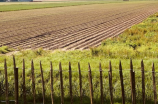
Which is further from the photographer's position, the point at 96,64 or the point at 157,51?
the point at 157,51

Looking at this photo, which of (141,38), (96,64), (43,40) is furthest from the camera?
(43,40)

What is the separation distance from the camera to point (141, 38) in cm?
1750

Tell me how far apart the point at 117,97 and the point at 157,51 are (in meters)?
5.64

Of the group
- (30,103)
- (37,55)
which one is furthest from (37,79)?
(37,55)

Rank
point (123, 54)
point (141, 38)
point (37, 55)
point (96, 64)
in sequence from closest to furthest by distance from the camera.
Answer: point (96, 64)
point (123, 54)
point (37, 55)
point (141, 38)

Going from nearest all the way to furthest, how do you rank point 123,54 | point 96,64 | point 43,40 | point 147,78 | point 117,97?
point 117,97
point 147,78
point 96,64
point 123,54
point 43,40

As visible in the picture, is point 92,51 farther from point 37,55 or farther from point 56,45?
point 56,45

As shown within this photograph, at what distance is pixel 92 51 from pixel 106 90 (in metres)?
4.94

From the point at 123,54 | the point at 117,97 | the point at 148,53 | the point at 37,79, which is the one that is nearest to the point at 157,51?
the point at 148,53

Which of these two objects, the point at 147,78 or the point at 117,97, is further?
the point at 147,78

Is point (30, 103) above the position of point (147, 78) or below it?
below

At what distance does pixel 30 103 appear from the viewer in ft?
27.7

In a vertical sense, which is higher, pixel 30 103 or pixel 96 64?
pixel 96 64

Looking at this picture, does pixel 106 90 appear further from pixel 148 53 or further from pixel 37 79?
pixel 148 53
